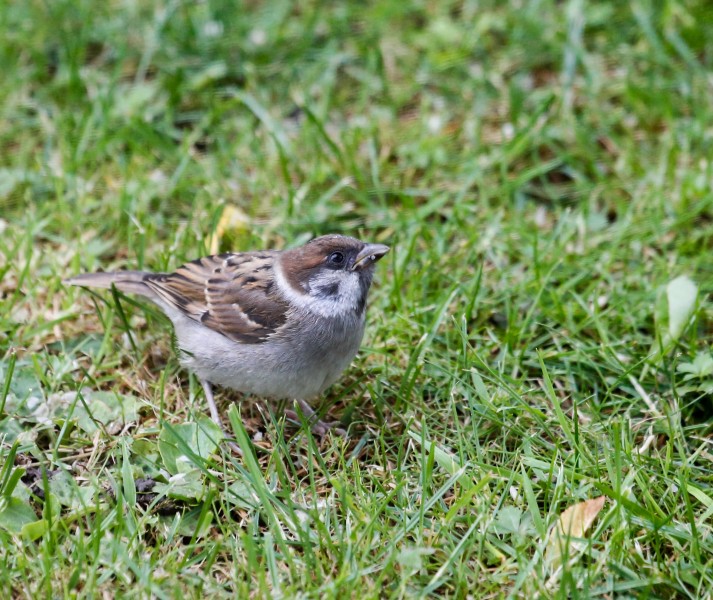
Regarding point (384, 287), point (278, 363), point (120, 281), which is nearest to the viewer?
point (278, 363)

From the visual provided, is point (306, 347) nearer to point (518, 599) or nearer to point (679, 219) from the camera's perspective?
point (518, 599)

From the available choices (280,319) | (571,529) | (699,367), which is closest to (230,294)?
(280,319)

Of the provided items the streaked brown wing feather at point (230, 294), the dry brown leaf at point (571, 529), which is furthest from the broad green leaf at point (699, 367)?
the streaked brown wing feather at point (230, 294)

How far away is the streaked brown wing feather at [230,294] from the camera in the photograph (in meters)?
3.50

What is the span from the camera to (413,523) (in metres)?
2.93

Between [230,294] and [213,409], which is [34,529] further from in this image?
[230,294]

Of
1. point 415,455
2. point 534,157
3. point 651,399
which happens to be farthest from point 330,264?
point 534,157

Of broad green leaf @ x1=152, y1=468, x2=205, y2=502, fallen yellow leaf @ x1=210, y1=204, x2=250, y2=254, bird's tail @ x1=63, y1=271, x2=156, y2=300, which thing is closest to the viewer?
broad green leaf @ x1=152, y1=468, x2=205, y2=502

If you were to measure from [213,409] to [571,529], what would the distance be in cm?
141

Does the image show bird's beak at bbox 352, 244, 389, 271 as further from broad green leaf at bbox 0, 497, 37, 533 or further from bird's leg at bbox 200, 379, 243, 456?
broad green leaf at bbox 0, 497, 37, 533

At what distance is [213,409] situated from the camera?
11.6 feet

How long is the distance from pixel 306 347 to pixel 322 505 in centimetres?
58

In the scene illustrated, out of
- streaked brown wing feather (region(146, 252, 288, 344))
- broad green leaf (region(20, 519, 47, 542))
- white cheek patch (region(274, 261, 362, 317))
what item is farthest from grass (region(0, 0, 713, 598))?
white cheek patch (region(274, 261, 362, 317))

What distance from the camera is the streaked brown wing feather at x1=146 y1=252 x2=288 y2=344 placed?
138 inches
